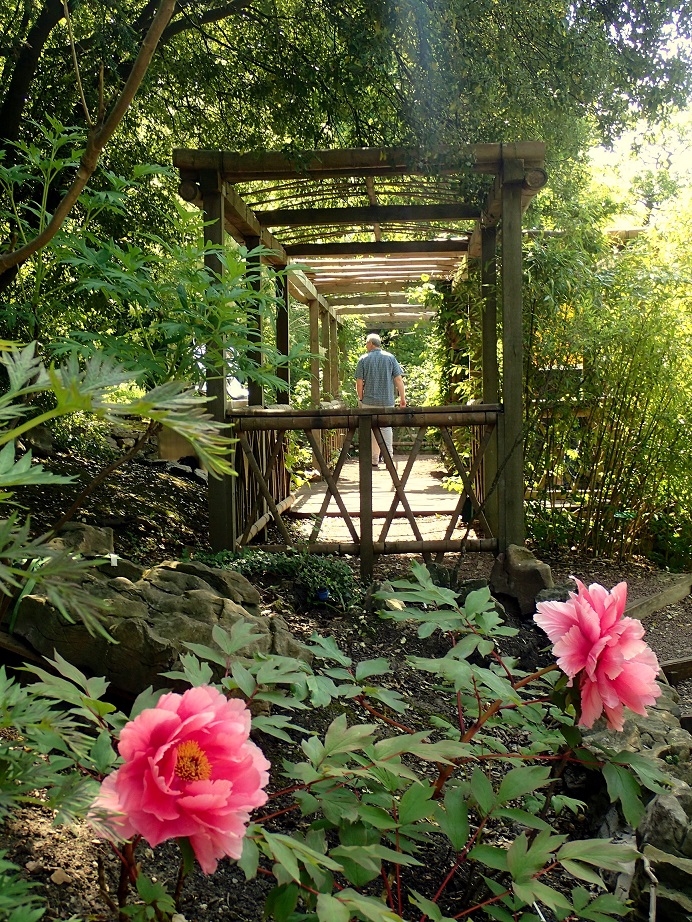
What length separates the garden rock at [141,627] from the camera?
8.30 ft

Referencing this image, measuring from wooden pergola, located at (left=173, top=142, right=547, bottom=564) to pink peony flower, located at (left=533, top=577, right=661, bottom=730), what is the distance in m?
1.91

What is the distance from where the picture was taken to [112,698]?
8.67 feet

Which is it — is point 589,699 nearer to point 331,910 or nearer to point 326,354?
point 331,910

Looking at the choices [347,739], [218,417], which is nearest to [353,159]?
[218,417]

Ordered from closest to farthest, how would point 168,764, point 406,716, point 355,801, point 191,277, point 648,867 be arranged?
1. point 168,764
2. point 355,801
3. point 648,867
4. point 191,277
5. point 406,716

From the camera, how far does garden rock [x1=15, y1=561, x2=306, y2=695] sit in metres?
2.53

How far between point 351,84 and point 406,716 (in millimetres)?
3791

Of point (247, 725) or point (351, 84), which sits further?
point (351, 84)

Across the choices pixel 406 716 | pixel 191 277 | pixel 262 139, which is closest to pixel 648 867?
pixel 406 716

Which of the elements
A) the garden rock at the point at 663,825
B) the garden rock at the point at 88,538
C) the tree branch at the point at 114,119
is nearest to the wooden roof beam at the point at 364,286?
the garden rock at the point at 88,538

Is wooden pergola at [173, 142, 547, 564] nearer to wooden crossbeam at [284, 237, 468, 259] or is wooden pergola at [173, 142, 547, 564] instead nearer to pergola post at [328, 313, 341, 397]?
wooden crossbeam at [284, 237, 468, 259]

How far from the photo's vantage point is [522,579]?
14.8ft

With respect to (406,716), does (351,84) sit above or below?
above

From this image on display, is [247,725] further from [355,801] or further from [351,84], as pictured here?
[351,84]
